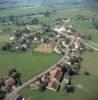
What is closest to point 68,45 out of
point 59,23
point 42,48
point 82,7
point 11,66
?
point 42,48

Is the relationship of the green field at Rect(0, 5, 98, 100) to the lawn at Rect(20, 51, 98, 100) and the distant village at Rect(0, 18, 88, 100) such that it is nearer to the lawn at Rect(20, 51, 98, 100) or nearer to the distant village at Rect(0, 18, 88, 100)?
the lawn at Rect(20, 51, 98, 100)

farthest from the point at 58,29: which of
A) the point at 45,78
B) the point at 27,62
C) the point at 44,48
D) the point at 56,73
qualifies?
the point at 45,78

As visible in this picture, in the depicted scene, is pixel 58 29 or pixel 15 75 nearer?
pixel 15 75

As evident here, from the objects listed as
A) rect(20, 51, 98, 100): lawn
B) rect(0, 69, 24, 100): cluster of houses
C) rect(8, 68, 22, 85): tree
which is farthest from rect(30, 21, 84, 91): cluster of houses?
rect(0, 69, 24, 100): cluster of houses

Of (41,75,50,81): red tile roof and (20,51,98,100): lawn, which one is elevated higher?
(41,75,50,81): red tile roof

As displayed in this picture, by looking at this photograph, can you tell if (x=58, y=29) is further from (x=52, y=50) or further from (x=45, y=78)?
(x=45, y=78)

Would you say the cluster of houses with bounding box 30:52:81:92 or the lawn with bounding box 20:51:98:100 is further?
the cluster of houses with bounding box 30:52:81:92

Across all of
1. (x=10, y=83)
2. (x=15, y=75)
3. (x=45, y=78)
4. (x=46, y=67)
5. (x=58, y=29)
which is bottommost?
(x=58, y=29)
